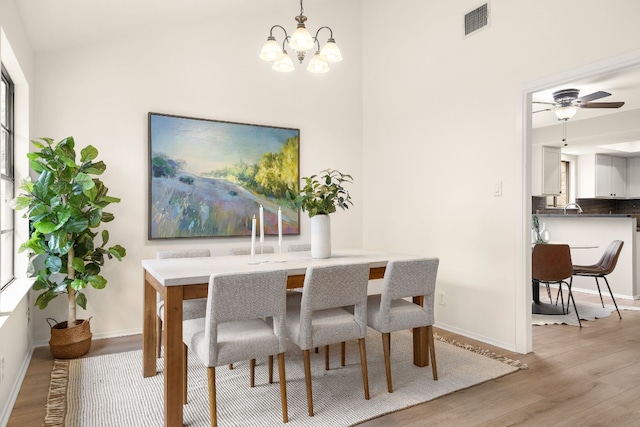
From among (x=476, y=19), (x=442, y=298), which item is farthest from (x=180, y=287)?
(x=476, y=19)

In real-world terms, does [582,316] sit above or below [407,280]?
below

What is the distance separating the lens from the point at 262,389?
264 centimetres

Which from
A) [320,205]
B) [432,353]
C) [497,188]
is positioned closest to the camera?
[432,353]

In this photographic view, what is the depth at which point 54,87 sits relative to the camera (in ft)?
11.7

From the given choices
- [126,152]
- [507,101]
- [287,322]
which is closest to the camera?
[287,322]

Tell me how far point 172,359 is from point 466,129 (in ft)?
10.0

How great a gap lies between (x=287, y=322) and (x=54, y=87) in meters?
2.88

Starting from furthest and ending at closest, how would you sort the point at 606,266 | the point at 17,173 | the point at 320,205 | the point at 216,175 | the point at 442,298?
the point at 606,266
the point at 216,175
the point at 442,298
the point at 17,173
the point at 320,205

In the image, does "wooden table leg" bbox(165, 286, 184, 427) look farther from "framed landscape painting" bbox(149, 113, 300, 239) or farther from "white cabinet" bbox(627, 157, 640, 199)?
"white cabinet" bbox(627, 157, 640, 199)

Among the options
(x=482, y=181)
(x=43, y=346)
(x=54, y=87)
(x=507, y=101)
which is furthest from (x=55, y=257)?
(x=507, y=101)

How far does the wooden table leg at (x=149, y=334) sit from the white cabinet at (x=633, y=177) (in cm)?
891

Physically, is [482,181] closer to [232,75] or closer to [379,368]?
[379,368]

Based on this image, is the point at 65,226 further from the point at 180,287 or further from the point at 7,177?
the point at 180,287

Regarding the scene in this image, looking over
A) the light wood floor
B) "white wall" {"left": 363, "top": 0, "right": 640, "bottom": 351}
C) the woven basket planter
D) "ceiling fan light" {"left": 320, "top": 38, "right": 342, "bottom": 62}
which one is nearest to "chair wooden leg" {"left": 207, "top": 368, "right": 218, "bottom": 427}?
the light wood floor
